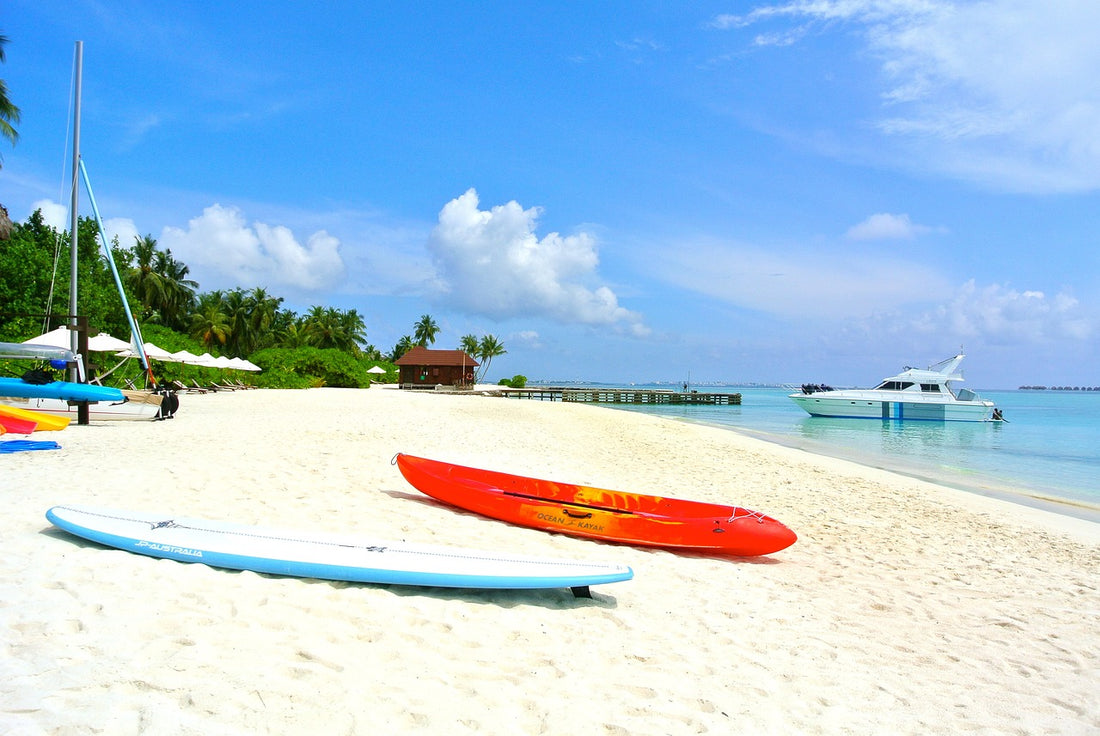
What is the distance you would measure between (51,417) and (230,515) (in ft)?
28.4

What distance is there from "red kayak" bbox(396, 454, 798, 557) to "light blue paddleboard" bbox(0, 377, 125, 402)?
9.03 m

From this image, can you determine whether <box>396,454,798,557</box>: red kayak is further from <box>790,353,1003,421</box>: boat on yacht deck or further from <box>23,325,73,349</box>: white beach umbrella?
<box>790,353,1003,421</box>: boat on yacht deck

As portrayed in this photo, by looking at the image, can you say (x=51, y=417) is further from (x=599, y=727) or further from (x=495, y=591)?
(x=599, y=727)

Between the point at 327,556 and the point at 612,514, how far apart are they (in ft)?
9.84

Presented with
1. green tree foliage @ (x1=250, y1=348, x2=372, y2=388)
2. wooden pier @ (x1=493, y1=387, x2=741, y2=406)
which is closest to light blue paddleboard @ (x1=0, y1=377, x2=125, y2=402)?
green tree foliage @ (x1=250, y1=348, x2=372, y2=388)

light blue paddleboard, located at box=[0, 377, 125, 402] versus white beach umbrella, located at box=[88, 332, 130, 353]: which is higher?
white beach umbrella, located at box=[88, 332, 130, 353]

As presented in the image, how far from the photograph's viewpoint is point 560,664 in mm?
3391

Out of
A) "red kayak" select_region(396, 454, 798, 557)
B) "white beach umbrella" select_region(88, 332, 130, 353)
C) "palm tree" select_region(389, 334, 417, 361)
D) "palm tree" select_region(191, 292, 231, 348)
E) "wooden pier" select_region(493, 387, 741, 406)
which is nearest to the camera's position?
"red kayak" select_region(396, 454, 798, 557)

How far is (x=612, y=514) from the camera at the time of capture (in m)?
6.33

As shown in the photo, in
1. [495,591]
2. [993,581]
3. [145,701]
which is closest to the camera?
[145,701]

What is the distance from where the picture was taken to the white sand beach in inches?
108

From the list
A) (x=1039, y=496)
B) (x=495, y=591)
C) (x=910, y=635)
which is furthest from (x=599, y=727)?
(x=1039, y=496)

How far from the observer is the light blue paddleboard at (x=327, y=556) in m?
4.19

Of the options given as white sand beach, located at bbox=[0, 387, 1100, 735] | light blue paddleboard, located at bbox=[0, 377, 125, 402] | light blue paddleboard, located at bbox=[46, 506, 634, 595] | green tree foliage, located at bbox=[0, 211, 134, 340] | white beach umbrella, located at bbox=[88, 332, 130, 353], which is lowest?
white sand beach, located at bbox=[0, 387, 1100, 735]
